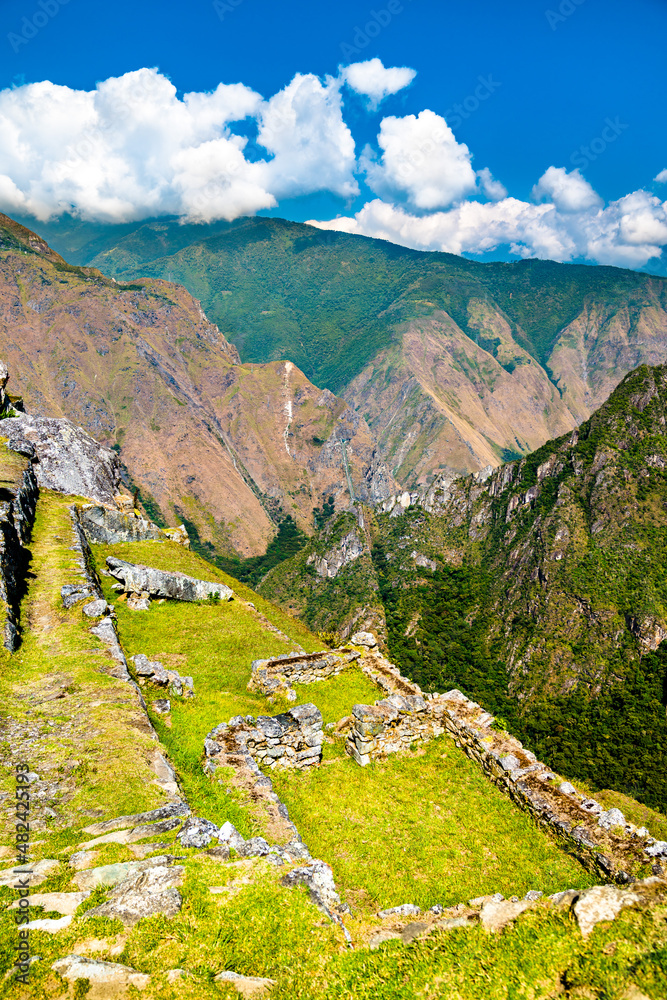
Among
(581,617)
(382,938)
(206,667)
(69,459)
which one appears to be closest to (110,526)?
(206,667)

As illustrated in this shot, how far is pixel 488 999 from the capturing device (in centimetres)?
649

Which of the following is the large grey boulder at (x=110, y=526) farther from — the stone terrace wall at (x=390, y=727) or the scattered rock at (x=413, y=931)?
the scattered rock at (x=413, y=931)

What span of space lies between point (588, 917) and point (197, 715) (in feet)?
50.6

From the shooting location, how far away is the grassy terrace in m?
12.9

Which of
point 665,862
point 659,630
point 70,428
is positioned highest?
point 70,428

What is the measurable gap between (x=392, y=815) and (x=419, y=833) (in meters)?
1.05

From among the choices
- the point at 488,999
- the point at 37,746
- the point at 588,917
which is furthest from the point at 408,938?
the point at 37,746

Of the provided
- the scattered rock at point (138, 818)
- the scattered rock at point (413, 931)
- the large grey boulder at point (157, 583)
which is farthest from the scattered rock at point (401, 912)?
the large grey boulder at point (157, 583)

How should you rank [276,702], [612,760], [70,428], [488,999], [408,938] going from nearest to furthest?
[488,999] < [408,938] < [276,702] < [70,428] < [612,760]

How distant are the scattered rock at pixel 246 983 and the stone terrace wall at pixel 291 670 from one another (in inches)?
597

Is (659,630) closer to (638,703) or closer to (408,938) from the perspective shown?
(638,703)

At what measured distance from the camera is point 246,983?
6.86m

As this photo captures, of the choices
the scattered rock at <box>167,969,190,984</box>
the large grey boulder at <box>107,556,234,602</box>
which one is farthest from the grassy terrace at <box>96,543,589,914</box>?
the large grey boulder at <box>107,556,234,602</box>

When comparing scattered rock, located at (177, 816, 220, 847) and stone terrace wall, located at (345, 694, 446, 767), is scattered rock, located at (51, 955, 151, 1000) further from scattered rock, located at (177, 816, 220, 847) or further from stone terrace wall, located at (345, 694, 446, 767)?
stone terrace wall, located at (345, 694, 446, 767)
